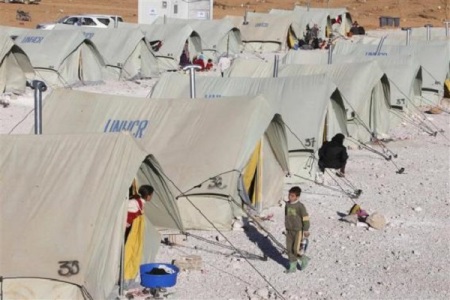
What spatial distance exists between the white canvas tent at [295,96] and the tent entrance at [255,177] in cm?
183

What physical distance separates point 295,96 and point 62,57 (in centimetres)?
1284

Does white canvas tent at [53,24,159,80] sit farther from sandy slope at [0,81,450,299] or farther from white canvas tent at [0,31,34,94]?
sandy slope at [0,81,450,299]

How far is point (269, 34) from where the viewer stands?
40.5m

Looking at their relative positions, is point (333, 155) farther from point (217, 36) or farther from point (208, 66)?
point (217, 36)

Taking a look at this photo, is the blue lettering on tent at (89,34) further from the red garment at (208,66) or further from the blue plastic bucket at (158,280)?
the blue plastic bucket at (158,280)

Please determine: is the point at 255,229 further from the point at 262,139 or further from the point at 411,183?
the point at 411,183

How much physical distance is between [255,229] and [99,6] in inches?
1965

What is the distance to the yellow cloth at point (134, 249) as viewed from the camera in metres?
10.9

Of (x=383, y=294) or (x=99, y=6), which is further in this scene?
(x=99, y=6)

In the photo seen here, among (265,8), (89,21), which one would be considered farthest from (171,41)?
(265,8)

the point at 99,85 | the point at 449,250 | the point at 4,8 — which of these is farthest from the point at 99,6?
the point at 449,250

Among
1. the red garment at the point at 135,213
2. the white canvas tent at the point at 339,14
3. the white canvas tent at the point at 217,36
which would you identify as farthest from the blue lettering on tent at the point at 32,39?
the red garment at the point at 135,213

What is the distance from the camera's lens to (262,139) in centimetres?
1481

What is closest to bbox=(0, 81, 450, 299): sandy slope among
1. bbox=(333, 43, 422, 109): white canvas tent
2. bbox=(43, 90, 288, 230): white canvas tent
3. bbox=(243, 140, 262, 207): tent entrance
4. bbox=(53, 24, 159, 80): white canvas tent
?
bbox=(243, 140, 262, 207): tent entrance
